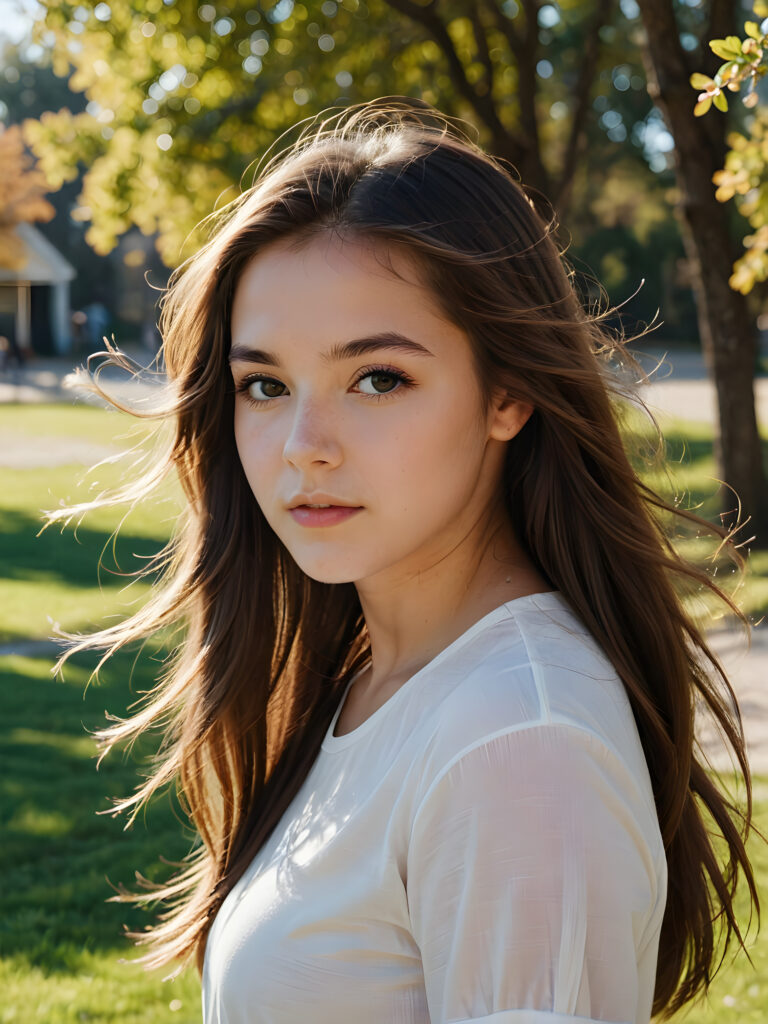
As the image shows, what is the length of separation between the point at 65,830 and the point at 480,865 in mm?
4387

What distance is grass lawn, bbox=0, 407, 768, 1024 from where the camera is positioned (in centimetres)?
378

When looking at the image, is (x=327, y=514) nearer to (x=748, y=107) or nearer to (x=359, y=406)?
(x=359, y=406)

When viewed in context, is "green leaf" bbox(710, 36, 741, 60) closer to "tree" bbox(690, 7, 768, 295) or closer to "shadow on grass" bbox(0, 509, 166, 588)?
"tree" bbox(690, 7, 768, 295)

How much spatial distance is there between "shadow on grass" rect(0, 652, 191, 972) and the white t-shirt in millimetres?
2020

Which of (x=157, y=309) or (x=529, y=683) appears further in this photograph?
(x=157, y=309)

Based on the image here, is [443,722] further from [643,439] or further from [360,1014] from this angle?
[643,439]

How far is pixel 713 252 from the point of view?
399 inches

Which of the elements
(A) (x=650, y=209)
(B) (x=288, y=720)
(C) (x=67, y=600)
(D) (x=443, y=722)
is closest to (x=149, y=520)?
(C) (x=67, y=600)

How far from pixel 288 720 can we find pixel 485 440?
2.63ft

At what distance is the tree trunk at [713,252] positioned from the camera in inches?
357

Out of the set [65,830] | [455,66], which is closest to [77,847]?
[65,830]

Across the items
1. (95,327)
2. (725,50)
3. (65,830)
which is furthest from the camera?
(95,327)

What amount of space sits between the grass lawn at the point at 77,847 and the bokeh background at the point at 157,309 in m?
0.01

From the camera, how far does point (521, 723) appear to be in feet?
4.43
